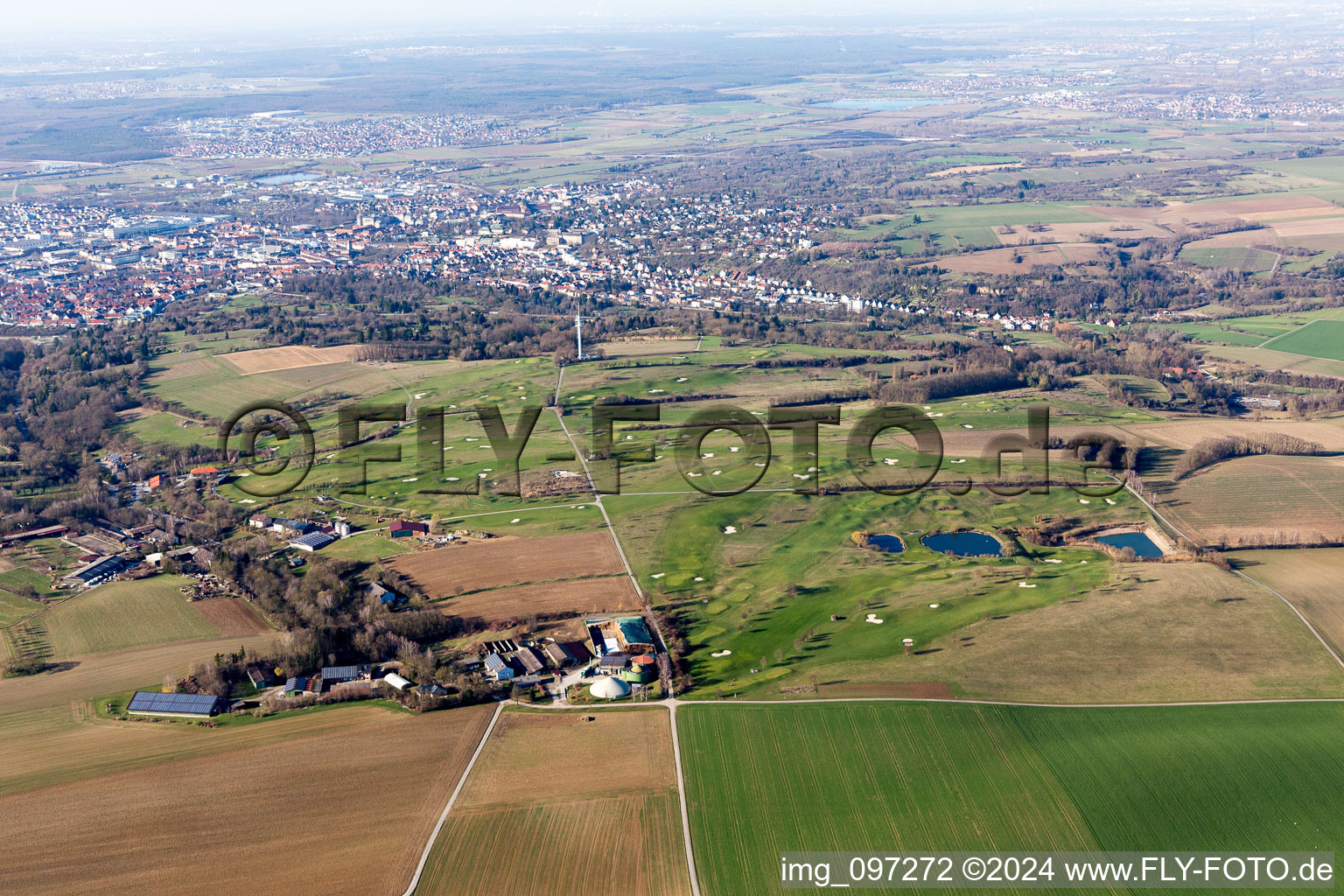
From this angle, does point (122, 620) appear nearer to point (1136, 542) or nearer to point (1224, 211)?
point (1136, 542)

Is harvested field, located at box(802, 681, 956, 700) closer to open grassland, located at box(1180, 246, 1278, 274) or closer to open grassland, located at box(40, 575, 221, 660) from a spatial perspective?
open grassland, located at box(40, 575, 221, 660)

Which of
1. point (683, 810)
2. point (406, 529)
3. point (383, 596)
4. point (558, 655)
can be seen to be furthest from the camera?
point (406, 529)

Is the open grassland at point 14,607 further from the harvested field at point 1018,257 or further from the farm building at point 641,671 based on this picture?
the harvested field at point 1018,257

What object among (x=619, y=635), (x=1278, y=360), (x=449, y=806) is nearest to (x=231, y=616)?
(x=619, y=635)

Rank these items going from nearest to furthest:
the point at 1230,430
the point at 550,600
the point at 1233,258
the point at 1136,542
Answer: the point at 550,600 < the point at 1136,542 < the point at 1230,430 < the point at 1233,258

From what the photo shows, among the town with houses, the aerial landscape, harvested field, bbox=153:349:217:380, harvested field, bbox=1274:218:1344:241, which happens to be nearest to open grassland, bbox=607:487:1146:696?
the aerial landscape
